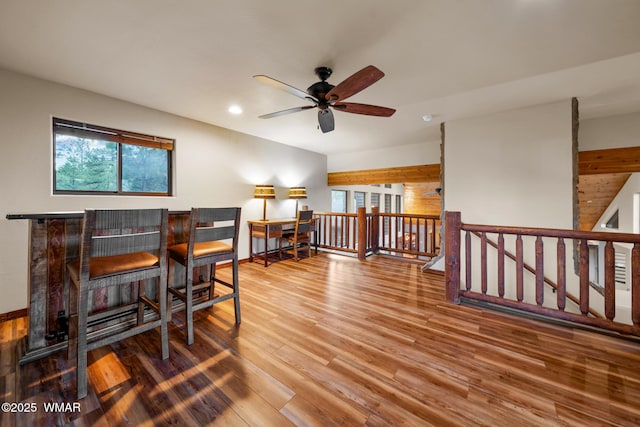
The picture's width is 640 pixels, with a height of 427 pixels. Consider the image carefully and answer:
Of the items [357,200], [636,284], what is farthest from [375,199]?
[636,284]

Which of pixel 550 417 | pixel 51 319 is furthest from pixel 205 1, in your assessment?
pixel 550 417

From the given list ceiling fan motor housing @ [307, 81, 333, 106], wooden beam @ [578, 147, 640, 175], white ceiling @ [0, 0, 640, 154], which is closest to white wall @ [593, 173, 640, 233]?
wooden beam @ [578, 147, 640, 175]

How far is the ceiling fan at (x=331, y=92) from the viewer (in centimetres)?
195

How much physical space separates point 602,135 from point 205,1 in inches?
216

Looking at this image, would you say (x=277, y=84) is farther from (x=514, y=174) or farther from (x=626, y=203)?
(x=626, y=203)

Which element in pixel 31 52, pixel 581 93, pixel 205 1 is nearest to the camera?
pixel 205 1

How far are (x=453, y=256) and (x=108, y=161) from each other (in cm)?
444

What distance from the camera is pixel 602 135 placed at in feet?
A: 12.3

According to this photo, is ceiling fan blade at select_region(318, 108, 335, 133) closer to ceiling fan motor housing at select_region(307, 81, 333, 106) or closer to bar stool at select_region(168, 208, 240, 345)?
ceiling fan motor housing at select_region(307, 81, 333, 106)

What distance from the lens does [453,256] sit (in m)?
2.79

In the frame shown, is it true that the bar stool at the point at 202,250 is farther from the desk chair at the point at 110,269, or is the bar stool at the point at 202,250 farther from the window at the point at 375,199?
the window at the point at 375,199

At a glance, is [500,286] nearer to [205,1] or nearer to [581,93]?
[581,93]

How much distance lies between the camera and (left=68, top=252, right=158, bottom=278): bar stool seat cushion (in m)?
1.56

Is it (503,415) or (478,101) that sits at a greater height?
(478,101)
